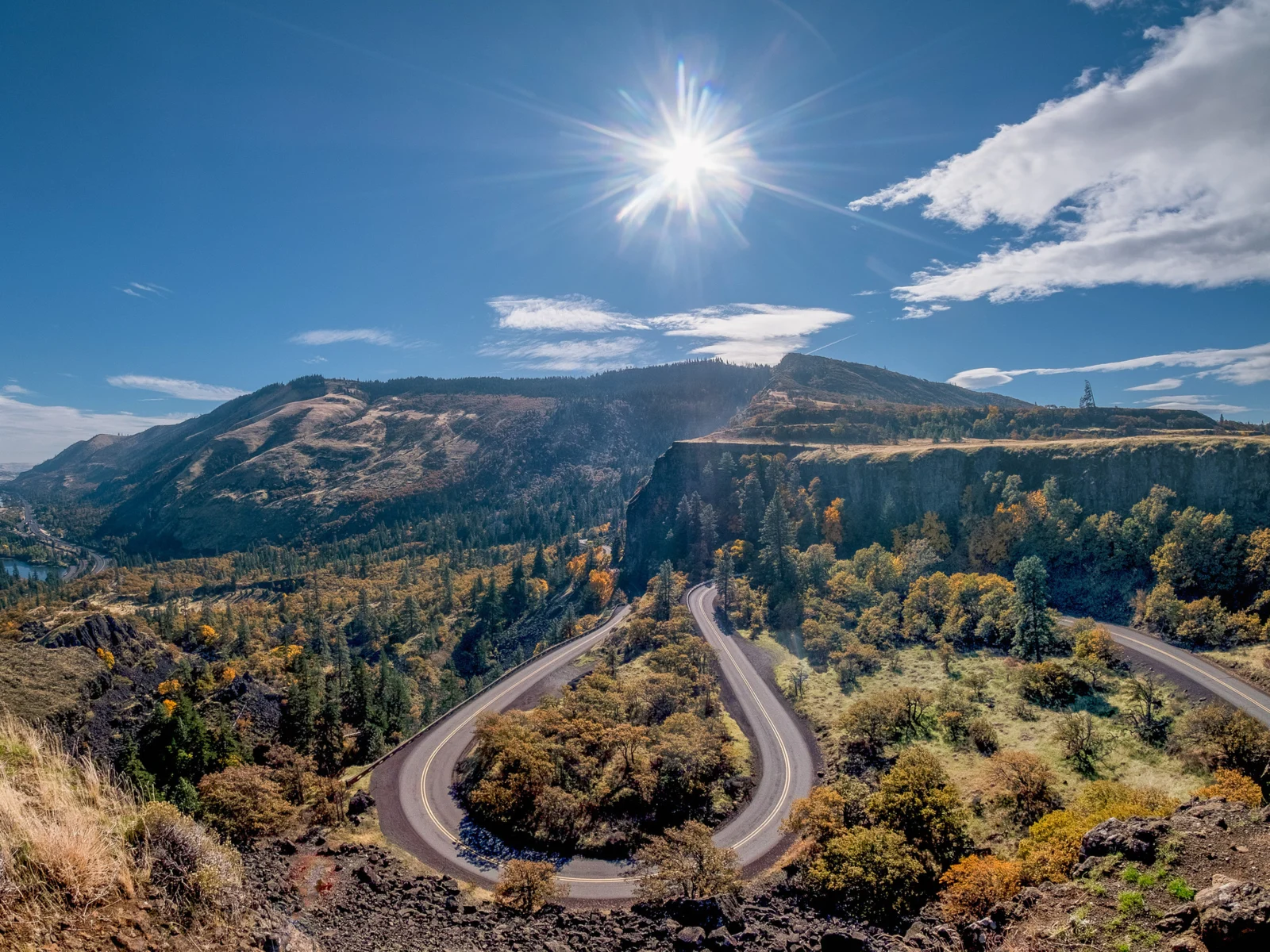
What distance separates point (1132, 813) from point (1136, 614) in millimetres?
45126

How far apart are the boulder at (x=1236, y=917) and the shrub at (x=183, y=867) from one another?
23.3 metres

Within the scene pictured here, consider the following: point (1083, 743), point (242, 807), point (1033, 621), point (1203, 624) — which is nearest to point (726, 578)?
point (1033, 621)

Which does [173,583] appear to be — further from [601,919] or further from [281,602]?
[601,919]

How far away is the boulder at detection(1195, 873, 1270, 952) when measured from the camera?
46.7 feet

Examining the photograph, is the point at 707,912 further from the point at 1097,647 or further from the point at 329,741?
the point at 1097,647

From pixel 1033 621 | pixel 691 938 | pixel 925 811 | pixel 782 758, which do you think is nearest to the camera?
pixel 691 938

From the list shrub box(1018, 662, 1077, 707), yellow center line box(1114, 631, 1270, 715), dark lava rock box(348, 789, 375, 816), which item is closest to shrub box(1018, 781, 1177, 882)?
shrub box(1018, 662, 1077, 707)

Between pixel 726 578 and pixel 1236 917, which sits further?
pixel 726 578

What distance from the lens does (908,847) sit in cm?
2908

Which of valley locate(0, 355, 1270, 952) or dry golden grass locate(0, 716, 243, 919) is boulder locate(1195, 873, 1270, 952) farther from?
dry golden grass locate(0, 716, 243, 919)

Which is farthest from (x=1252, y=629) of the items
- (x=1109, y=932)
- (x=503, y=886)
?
(x=503, y=886)

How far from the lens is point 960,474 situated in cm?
9325

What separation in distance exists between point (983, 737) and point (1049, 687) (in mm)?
9935

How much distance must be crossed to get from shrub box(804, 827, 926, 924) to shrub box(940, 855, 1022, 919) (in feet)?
5.26
